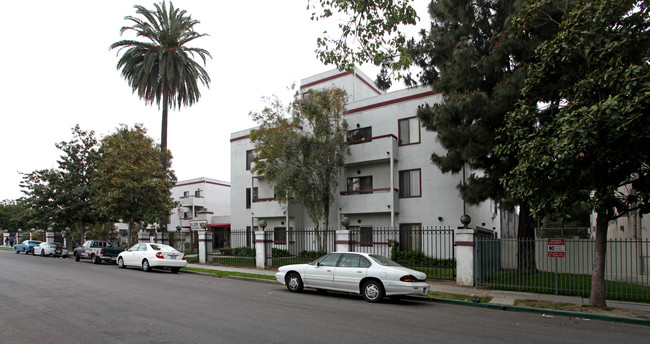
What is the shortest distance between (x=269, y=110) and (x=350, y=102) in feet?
18.2

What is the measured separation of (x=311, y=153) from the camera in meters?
23.9

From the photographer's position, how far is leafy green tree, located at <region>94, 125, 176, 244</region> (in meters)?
26.0

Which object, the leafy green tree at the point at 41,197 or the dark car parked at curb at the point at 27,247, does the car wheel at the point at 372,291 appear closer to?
the leafy green tree at the point at 41,197

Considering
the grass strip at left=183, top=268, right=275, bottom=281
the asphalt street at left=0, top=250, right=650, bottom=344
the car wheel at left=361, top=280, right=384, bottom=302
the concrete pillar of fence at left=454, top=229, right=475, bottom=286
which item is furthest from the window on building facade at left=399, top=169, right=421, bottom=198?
the car wheel at left=361, top=280, right=384, bottom=302

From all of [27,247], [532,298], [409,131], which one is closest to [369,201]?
[409,131]

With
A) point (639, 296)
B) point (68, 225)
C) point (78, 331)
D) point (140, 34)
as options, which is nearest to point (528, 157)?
point (639, 296)

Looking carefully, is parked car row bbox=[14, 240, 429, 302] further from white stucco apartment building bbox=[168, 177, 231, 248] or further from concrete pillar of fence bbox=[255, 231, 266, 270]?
white stucco apartment building bbox=[168, 177, 231, 248]

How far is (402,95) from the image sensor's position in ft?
82.3

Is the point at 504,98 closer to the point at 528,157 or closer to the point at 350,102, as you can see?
the point at 528,157

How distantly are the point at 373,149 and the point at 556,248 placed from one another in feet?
45.0

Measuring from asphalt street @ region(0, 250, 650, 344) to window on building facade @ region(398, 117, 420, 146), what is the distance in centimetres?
1426

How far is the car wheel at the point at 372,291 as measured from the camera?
36.9 ft

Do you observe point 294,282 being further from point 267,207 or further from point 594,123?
point 267,207

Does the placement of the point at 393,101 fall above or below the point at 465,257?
above
